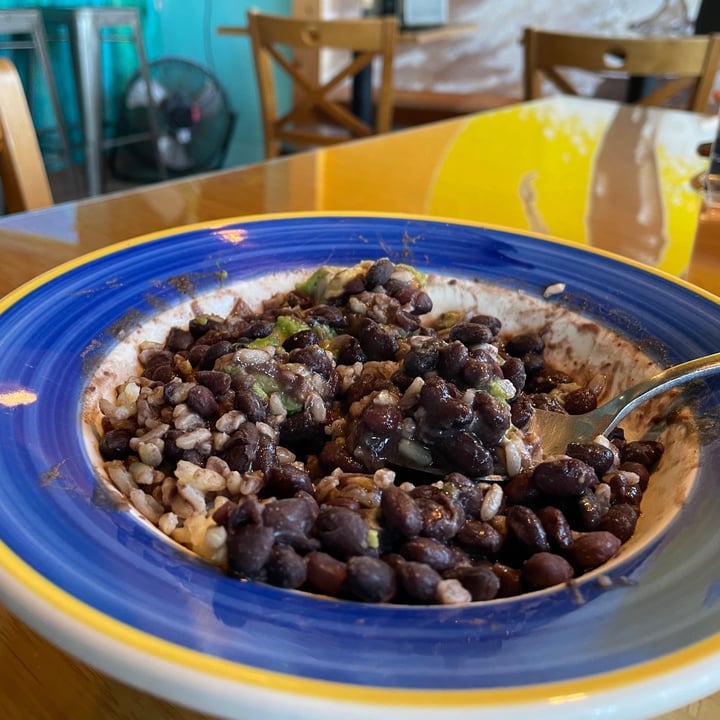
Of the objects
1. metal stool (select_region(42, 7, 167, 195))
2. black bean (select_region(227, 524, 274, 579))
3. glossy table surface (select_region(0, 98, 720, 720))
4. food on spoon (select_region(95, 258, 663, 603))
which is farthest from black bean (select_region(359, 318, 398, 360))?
metal stool (select_region(42, 7, 167, 195))

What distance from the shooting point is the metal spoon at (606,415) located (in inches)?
34.0

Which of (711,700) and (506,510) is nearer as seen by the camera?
(711,700)

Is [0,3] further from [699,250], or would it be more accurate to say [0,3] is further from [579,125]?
[699,250]

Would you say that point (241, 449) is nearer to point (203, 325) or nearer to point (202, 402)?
point (202, 402)

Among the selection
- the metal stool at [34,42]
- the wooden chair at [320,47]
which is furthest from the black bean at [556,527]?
the metal stool at [34,42]

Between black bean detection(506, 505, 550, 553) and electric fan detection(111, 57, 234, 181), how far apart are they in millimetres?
4697

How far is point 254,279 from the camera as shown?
113 centimetres

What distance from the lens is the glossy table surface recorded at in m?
1.45

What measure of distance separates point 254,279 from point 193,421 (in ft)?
1.17

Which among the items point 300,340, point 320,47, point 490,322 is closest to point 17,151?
point 300,340

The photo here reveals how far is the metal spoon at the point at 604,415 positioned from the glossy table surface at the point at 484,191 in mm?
554

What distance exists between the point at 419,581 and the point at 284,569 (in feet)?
0.35

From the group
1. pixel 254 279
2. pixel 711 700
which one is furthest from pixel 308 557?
pixel 254 279

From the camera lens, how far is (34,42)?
4086mm
